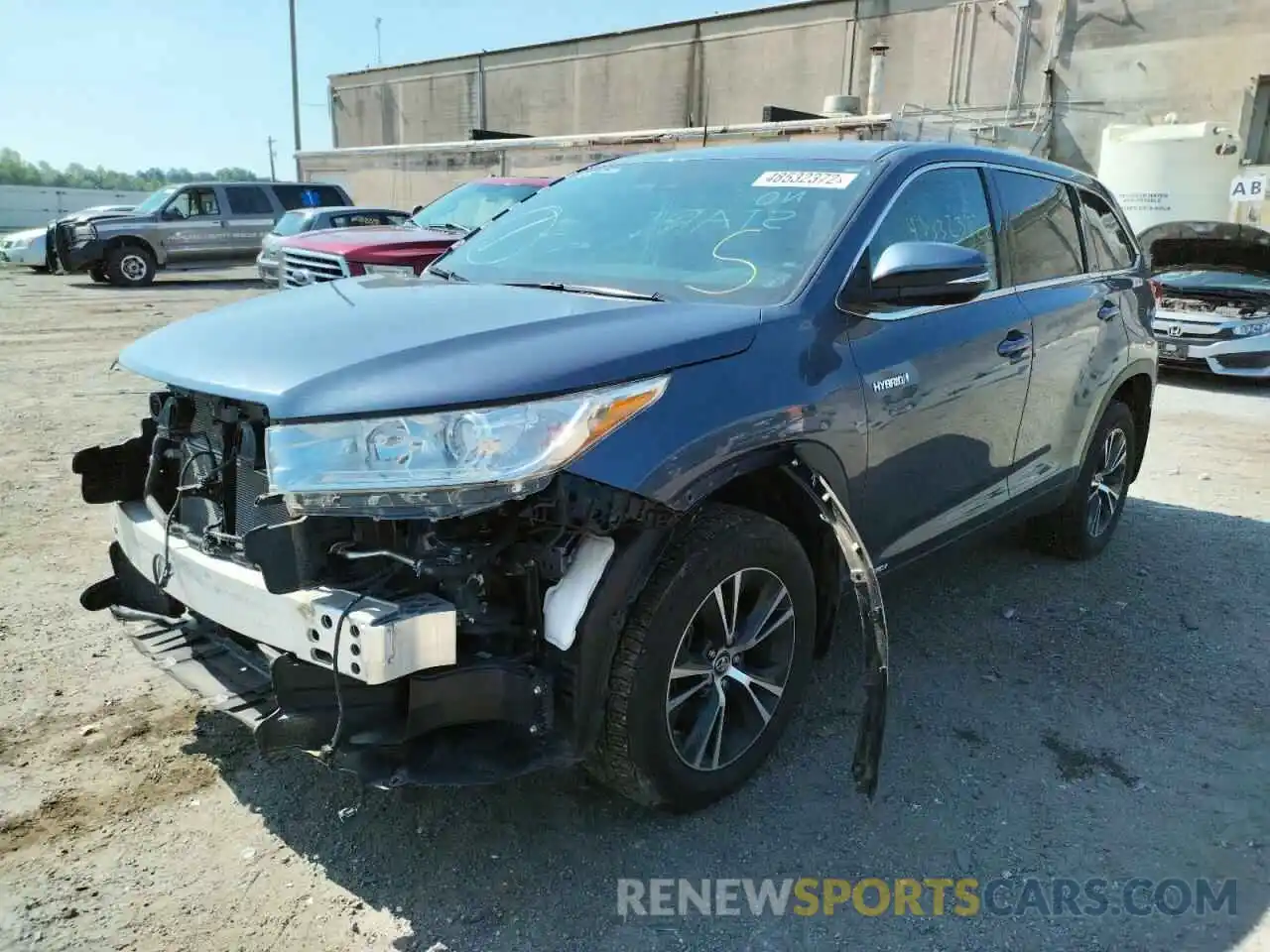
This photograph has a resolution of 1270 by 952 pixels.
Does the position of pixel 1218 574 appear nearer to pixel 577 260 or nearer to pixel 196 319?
pixel 577 260

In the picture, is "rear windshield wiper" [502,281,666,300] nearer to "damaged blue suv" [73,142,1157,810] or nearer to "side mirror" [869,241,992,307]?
"damaged blue suv" [73,142,1157,810]

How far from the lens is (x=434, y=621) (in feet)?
7.13

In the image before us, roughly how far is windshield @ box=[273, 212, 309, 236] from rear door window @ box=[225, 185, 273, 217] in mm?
3261

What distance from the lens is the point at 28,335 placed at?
39.5ft

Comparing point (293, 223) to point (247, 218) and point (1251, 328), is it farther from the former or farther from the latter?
point (1251, 328)

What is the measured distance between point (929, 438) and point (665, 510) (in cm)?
133

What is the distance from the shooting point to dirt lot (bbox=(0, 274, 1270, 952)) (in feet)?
7.95

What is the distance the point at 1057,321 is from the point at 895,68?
23.6 m

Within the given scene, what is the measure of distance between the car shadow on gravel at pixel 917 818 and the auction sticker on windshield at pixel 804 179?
4.66ft

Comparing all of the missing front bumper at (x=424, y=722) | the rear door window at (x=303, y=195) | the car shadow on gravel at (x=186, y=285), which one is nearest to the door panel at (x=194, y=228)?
the car shadow on gravel at (x=186, y=285)

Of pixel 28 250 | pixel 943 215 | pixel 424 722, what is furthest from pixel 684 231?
pixel 28 250

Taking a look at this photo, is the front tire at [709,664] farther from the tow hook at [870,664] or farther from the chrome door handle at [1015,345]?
the chrome door handle at [1015,345]

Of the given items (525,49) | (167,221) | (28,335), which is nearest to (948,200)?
(28,335)

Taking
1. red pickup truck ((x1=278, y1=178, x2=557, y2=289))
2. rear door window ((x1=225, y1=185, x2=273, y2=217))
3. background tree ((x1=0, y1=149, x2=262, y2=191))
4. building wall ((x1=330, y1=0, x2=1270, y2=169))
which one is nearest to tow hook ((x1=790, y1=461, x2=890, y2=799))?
red pickup truck ((x1=278, y1=178, x2=557, y2=289))
